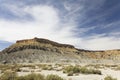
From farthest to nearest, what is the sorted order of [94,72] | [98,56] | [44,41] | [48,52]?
1. [98,56]
2. [44,41]
3. [48,52]
4. [94,72]

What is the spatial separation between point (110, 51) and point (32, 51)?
69725 mm

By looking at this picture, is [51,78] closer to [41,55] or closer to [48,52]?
[41,55]

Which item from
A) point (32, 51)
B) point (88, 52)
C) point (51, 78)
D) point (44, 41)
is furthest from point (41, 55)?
point (51, 78)

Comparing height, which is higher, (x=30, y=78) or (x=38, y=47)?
(x=38, y=47)

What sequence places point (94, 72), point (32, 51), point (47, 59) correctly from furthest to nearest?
point (32, 51) < point (47, 59) < point (94, 72)

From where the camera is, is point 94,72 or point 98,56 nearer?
point 94,72

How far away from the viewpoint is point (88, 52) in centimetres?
15200

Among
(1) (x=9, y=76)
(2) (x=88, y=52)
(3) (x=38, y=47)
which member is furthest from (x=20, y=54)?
(1) (x=9, y=76)

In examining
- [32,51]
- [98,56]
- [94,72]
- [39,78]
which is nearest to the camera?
[39,78]

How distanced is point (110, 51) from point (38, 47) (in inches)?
2444

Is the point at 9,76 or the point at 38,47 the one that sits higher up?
the point at 38,47

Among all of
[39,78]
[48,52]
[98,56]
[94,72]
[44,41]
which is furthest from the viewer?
[98,56]

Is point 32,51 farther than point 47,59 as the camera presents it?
Yes

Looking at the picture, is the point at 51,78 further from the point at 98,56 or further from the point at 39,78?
the point at 98,56
